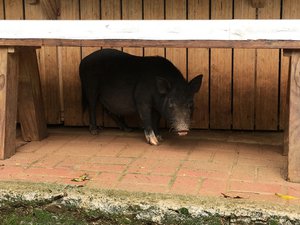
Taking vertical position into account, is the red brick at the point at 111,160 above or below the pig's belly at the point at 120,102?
below

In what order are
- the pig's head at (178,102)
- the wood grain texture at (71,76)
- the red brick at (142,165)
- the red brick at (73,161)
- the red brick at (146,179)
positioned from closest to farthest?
the red brick at (146,179), the red brick at (142,165), the red brick at (73,161), the pig's head at (178,102), the wood grain texture at (71,76)

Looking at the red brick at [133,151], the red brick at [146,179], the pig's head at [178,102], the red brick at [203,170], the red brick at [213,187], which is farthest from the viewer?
the pig's head at [178,102]

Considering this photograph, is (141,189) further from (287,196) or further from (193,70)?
(193,70)

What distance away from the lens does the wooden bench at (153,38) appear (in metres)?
3.68

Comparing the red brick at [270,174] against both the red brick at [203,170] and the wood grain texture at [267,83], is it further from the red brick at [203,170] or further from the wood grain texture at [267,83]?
the wood grain texture at [267,83]

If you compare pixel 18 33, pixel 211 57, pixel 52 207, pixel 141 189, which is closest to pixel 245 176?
pixel 141 189

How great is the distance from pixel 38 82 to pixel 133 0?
4.67 feet

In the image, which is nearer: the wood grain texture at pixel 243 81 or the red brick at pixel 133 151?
the red brick at pixel 133 151

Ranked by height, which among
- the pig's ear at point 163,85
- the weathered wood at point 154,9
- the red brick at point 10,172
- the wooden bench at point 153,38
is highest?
the weathered wood at point 154,9

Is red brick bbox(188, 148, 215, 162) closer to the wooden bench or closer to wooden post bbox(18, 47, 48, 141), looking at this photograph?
the wooden bench

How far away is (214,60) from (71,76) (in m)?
1.72

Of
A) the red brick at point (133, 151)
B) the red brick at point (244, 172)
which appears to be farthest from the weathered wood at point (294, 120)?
the red brick at point (133, 151)

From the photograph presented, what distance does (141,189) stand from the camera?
3.62m

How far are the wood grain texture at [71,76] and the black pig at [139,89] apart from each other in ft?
0.50
